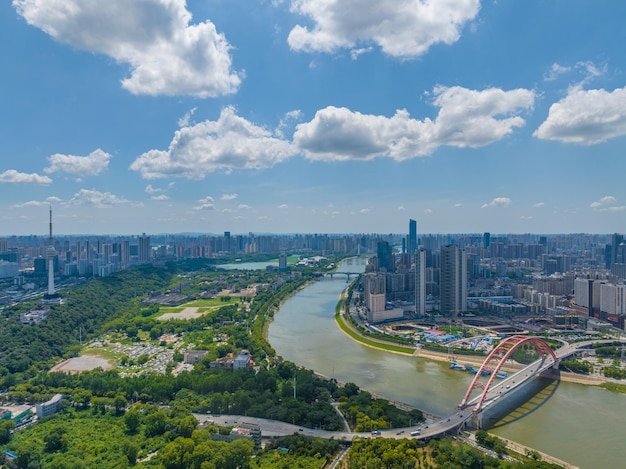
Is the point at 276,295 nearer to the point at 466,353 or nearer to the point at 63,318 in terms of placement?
the point at 63,318

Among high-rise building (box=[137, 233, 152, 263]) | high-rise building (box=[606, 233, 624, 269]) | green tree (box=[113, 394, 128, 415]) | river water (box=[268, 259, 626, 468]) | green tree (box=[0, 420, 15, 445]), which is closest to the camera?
river water (box=[268, 259, 626, 468])

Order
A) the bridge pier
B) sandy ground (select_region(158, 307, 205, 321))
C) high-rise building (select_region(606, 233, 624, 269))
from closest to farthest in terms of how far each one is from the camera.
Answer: the bridge pier → sandy ground (select_region(158, 307, 205, 321)) → high-rise building (select_region(606, 233, 624, 269))

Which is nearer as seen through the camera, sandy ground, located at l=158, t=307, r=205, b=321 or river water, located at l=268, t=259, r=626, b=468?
river water, located at l=268, t=259, r=626, b=468

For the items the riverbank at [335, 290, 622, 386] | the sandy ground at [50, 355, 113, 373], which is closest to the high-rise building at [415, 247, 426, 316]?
the riverbank at [335, 290, 622, 386]

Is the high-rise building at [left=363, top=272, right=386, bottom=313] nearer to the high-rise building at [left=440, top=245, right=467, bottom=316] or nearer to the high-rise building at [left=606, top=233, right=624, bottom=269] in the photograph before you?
the high-rise building at [left=440, top=245, right=467, bottom=316]

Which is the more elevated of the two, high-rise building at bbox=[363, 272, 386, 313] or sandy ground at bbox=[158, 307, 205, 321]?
high-rise building at bbox=[363, 272, 386, 313]

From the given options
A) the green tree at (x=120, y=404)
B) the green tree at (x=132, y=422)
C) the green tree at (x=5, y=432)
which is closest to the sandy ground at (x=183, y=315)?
the green tree at (x=120, y=404)

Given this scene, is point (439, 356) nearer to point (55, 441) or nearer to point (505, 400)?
point (505, 400)
